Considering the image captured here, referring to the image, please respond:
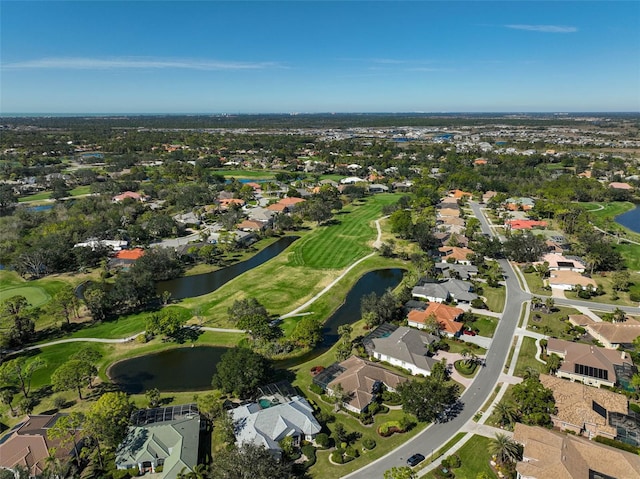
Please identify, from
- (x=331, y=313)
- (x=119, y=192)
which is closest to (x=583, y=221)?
(x=331, y=313)

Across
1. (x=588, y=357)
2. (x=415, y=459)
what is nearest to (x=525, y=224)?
(x=588, y=357)

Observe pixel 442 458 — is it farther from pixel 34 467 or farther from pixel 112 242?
pixel 112 242

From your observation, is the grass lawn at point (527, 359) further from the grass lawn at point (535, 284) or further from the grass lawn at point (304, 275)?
the grass lawn at point (304, 275)

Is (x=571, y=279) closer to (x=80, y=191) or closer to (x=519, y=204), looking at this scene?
(x=519, y=204)

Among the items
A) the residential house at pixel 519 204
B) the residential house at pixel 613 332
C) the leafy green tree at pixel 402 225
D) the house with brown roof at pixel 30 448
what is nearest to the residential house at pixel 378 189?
the residential house at pixel 519 204

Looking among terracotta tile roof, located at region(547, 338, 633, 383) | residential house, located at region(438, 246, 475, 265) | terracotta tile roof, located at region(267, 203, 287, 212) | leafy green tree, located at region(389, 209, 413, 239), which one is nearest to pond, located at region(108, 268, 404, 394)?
terracotta tile roof, located at region(547, 338, 633, 383)

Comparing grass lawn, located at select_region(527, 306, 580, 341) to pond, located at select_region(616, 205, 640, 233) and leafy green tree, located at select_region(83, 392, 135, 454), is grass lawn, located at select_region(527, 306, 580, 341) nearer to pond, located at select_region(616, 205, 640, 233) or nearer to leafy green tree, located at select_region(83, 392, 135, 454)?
leafy green tree, located at select_region(83, 392, 135, 454)

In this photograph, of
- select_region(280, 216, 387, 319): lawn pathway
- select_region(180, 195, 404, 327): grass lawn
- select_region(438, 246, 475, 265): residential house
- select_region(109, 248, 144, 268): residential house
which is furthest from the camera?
select_region(438, 246, 475, 265): residential house
